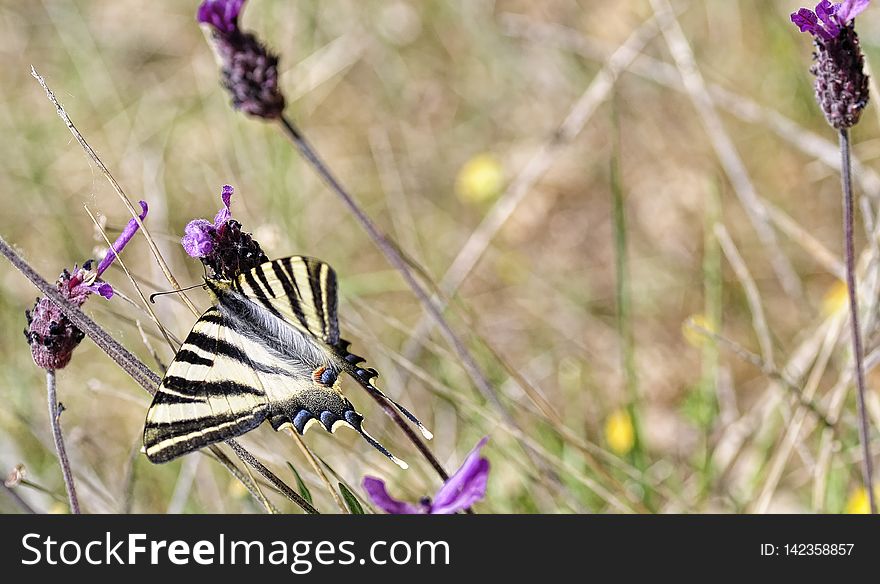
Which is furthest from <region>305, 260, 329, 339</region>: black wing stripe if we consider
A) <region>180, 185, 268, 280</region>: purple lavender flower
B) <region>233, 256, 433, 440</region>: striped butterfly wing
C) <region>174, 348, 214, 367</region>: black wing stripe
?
<region>174, 348, 214, 367</region>: black wing stripe

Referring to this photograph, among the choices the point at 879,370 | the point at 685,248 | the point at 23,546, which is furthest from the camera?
the point at 685,248

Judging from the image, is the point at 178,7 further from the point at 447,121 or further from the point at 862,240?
the point at 862,240

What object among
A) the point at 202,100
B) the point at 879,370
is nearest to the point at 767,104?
the point at 879,370

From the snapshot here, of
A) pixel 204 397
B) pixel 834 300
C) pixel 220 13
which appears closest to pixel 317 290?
pixel 204 397

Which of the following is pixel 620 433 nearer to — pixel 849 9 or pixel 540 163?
pixel 540 163

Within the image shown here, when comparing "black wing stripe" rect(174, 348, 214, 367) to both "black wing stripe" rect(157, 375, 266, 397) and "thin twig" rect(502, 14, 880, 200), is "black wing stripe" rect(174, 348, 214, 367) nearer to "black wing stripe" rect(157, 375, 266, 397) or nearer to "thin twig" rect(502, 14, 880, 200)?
"black wing stripe" rect(157, 375, 266, 397)

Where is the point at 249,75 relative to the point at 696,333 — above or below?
below
